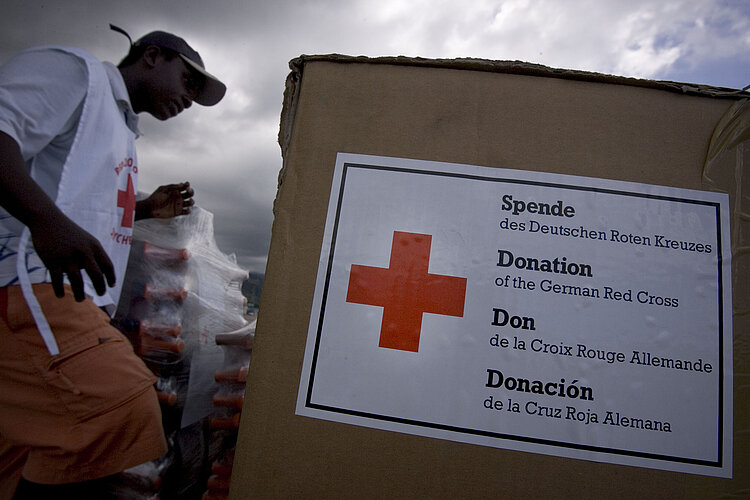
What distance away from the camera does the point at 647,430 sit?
19.4 inches

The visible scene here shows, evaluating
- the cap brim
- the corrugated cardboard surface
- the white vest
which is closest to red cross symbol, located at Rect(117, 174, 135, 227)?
the white vest

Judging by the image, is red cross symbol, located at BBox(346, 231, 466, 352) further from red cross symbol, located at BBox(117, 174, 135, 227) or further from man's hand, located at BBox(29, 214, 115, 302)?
red cross symbol, located at BBox(117, 174, 135, 227)

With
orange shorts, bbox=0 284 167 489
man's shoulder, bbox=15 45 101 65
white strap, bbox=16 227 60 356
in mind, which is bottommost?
orange shorts, bbox=0 284 167 489

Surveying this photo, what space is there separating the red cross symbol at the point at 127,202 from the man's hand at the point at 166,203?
0.69 ft

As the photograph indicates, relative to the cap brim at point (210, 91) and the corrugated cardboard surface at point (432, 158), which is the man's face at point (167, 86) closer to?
the cap brim at point (210, 91)

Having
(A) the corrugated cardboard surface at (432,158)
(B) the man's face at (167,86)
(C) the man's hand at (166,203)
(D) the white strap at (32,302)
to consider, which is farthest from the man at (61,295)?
(A) the corrugated cardboard surface at (432,158)

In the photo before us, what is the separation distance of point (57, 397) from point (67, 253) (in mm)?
268

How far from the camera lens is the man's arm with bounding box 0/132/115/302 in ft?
2.17

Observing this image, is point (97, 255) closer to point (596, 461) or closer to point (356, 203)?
point (356, 203)

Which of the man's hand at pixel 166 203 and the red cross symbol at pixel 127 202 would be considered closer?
the red cross symbol at pixel 127 202

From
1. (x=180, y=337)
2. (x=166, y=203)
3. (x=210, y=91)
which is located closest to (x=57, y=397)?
(x=180, y=337)

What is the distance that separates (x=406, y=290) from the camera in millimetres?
540

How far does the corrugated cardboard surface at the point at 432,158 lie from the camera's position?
497mm

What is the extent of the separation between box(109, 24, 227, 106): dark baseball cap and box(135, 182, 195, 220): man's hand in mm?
275
